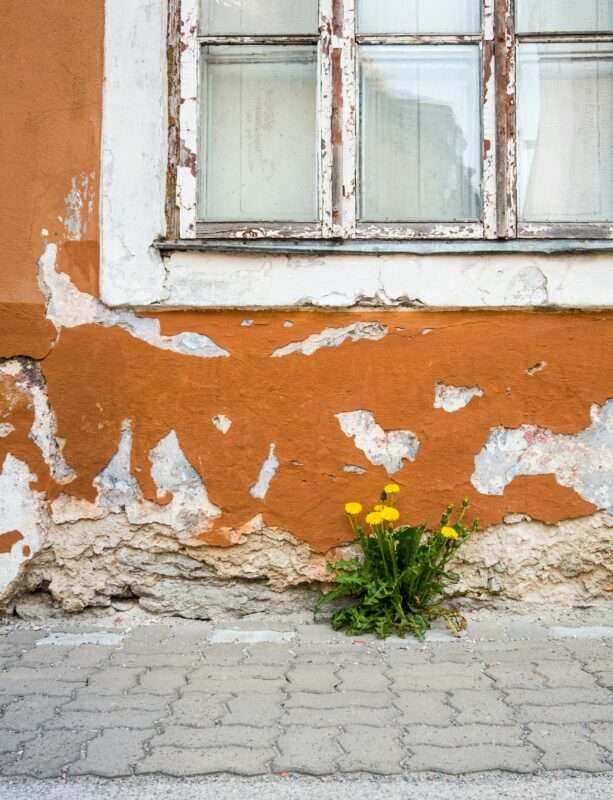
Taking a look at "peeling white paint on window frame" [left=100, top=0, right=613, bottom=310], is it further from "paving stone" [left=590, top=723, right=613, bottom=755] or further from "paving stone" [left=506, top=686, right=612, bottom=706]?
"paving stone" [left=590, top=723, right=613, bottom=755]

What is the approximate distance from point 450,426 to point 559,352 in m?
0.52

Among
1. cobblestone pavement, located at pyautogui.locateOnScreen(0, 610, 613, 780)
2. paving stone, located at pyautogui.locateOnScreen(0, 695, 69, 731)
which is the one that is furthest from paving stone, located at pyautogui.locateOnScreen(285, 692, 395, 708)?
paving stone, located at pyautogui.locateOnScreen(0, 695, 69, 731)

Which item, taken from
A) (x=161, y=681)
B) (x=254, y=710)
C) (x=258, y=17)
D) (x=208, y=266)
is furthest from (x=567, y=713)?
(x=258, y=17)

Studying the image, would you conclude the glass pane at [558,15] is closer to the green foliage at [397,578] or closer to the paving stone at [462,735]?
the green foliage at [397,578]

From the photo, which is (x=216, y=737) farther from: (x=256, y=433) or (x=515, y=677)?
(x=256, y=433)

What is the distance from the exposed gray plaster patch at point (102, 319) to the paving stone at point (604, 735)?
1.85m

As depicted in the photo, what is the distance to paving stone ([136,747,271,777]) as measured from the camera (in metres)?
1.98

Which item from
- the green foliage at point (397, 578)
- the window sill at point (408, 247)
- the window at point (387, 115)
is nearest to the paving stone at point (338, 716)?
the green foliage at point (397, 578)

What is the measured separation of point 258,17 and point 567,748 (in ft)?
9.81

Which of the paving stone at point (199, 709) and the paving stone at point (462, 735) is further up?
A: the paving stone at point (199, 709)

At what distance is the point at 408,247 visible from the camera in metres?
3.25

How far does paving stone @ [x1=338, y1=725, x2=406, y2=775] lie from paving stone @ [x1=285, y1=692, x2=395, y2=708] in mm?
160

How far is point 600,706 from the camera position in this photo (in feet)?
7.71

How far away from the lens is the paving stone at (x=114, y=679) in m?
2.52
